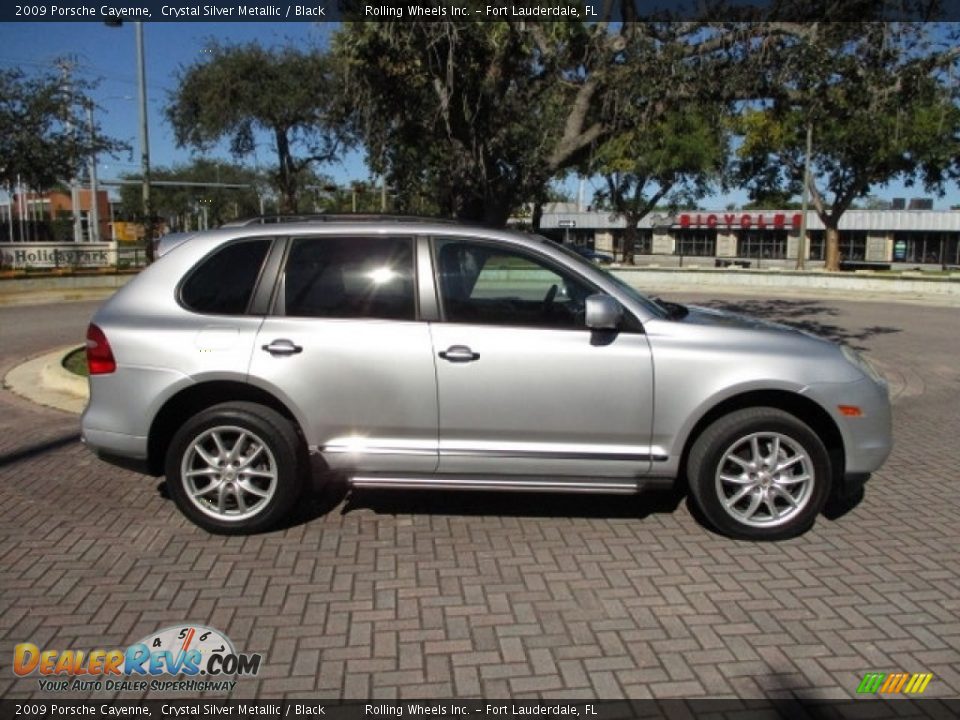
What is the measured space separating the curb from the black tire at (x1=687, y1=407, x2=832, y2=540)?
6006 mm

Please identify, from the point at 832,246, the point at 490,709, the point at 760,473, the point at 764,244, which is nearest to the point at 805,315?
the point at 760,473

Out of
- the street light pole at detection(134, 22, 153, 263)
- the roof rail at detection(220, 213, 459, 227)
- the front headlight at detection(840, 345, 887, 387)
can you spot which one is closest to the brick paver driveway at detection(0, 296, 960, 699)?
the front headlight at detection(840, 345, 887, 387)

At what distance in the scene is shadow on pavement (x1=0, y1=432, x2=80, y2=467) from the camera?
6035 mm

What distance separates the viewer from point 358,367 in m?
4.34

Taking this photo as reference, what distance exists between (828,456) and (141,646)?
3593 mm

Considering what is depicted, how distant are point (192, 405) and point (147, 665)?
171 centimetres

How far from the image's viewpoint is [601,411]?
170 inches

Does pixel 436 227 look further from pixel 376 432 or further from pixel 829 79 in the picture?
pixel 829 79

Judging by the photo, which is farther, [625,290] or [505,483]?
[625,290]

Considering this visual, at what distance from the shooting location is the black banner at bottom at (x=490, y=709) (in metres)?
2.90

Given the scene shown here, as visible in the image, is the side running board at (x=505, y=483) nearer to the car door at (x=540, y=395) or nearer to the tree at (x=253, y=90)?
the car door at (x=540, y=395)

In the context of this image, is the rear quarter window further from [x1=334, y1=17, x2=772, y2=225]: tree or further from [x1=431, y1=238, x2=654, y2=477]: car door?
[x1=334, y1=17, x2=772, y2=225]: tree

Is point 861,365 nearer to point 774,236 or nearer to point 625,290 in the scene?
point 625,290

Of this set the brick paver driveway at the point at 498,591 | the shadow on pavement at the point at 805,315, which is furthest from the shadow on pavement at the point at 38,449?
the shadow on pavement at the point at 805,315
